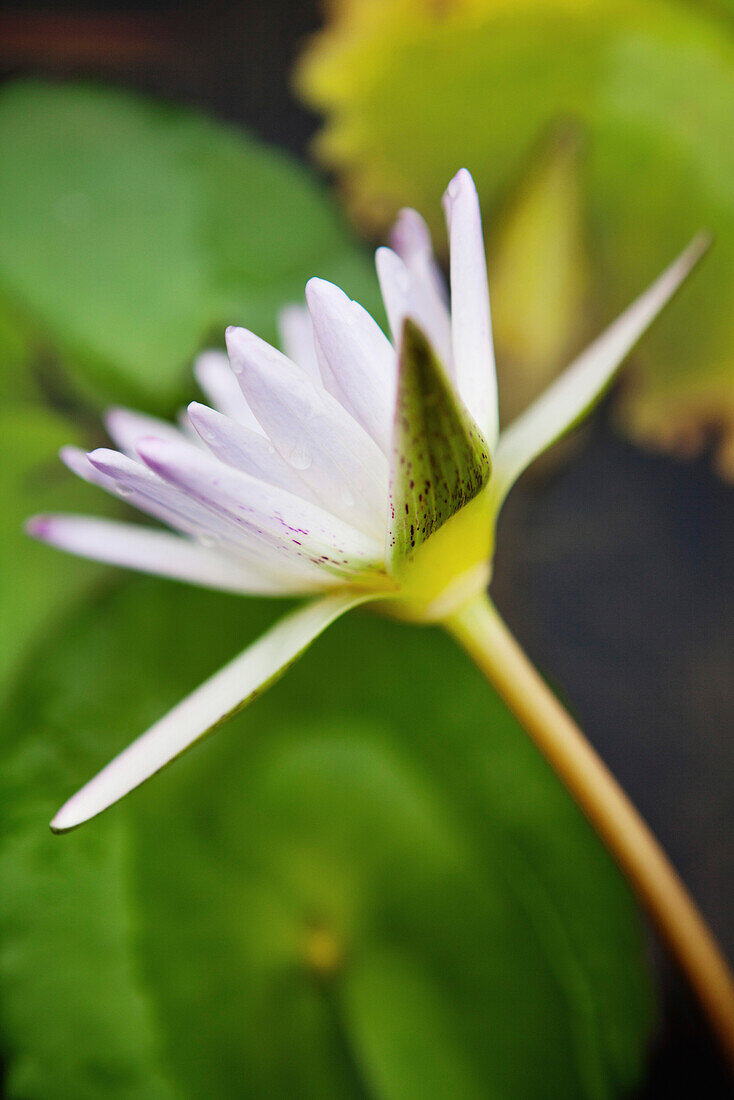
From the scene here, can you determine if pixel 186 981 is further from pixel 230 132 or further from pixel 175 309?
pixel 230 132

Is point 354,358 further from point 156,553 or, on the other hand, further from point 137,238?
point 137,238

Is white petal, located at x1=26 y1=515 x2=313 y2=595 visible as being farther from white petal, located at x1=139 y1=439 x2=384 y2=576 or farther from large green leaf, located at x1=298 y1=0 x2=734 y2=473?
large green leaf, located at x1=298 y1=0 x2=734 y2=473

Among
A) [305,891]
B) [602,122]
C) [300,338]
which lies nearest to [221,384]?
[300,338]

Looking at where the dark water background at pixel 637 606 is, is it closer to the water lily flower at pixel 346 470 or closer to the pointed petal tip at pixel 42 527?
the water lily flower at pixel 346 470

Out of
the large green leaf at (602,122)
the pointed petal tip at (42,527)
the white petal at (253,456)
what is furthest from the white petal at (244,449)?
the large green leaf at (602,122)

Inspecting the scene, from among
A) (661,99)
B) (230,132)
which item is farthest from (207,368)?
(661,99)
